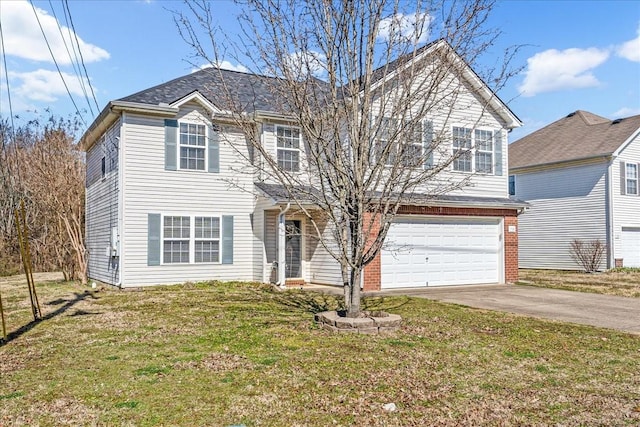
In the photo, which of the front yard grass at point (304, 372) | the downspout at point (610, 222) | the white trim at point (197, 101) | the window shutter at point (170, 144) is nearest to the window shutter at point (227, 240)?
the window shutter at point (170, 144)

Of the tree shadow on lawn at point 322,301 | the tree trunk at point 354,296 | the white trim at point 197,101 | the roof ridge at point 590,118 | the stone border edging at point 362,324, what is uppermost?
the roof ridge at point 590,118

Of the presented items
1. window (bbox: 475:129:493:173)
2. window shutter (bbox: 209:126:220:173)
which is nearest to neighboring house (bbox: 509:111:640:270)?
window (bbox: 475:129:493:173)

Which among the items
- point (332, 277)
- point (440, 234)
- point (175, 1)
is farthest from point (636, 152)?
point (175, 1)

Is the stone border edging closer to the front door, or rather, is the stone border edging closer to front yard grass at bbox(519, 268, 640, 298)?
the front door

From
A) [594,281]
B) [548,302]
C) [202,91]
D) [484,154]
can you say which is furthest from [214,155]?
[594,281]

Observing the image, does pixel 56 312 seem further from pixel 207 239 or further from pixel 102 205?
pixel 102 205

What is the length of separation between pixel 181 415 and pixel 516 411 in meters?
3.16

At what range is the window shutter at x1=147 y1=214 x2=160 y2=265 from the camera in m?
15.1

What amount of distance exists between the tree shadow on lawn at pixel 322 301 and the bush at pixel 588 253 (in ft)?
42.6

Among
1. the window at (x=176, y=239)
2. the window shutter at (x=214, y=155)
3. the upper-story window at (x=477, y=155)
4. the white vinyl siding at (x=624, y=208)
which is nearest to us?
A: the window at (x=176, y=239)

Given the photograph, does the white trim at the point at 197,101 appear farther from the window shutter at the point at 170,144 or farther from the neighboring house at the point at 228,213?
the window shutter at the point at 170,144

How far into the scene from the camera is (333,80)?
8.55m

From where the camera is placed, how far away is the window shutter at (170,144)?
50.4 feet

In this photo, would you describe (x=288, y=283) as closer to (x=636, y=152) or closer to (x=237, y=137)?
(x=237, y=137)
